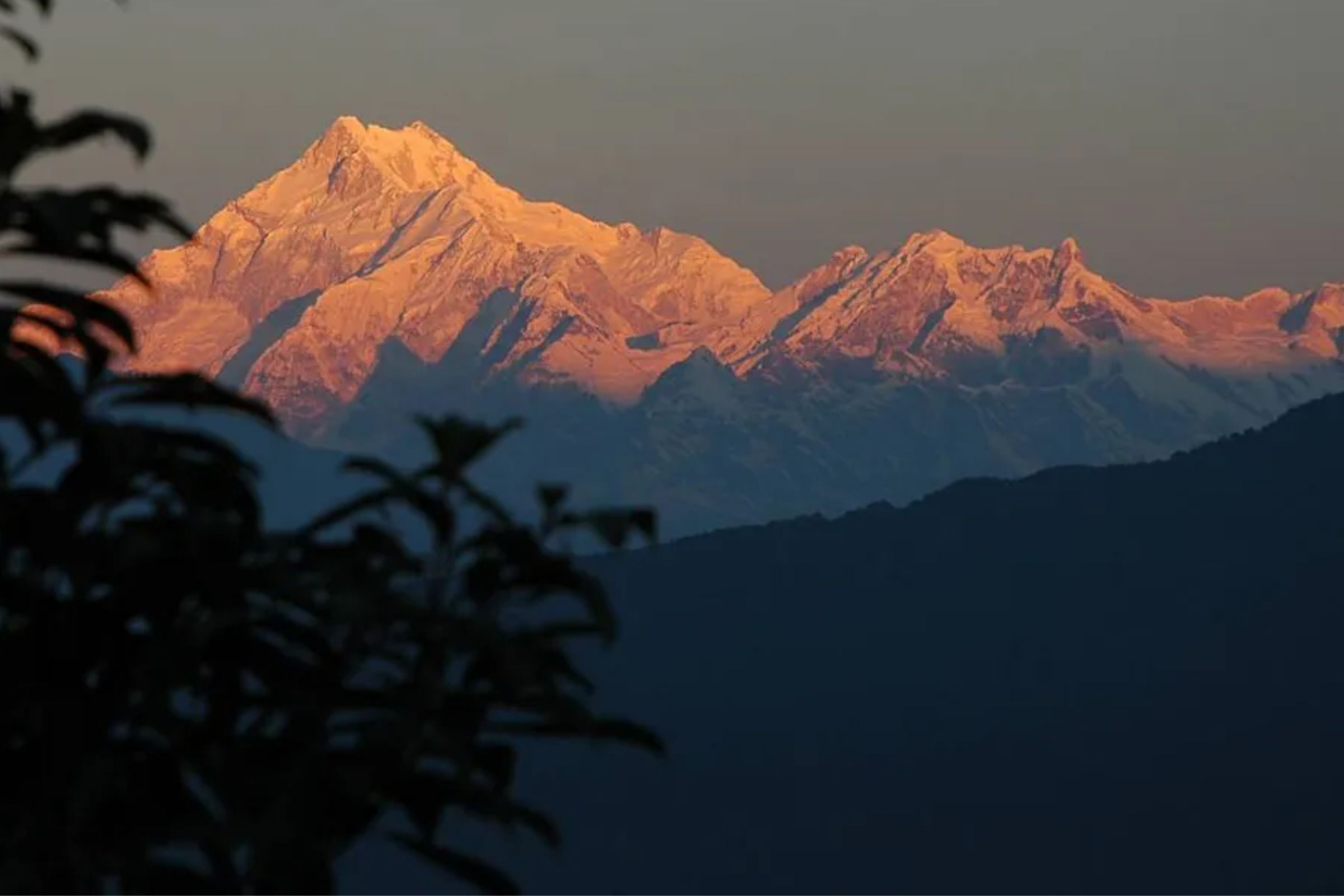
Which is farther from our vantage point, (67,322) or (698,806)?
(698,806)

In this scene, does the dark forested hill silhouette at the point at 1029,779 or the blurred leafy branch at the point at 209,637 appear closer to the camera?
the blurred leafy branch at the point at 209,637

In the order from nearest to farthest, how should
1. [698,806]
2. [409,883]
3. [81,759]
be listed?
[81,759]
[409,883]
[698,806]

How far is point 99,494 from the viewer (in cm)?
641

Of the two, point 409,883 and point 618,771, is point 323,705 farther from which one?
point 618,771

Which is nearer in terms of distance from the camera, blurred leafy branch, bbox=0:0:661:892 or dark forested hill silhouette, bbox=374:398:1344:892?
blurred leafy branch, bbox=0:0:661:892

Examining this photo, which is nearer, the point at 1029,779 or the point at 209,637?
the point at 209,637

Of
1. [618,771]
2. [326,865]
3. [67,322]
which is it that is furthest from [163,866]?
[618,771]

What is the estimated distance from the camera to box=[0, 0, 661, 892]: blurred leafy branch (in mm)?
6117

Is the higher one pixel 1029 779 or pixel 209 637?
pixel 1029 779

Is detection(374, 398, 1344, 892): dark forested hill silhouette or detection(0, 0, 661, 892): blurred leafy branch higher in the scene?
detection(374, 398, 1344, 892): dark forested hill silhouette

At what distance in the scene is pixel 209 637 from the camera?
6289 mm

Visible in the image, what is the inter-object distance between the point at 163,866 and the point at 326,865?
384 mm

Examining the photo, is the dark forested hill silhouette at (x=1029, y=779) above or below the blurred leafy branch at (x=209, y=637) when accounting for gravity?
above

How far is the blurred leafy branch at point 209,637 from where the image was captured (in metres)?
6.12
